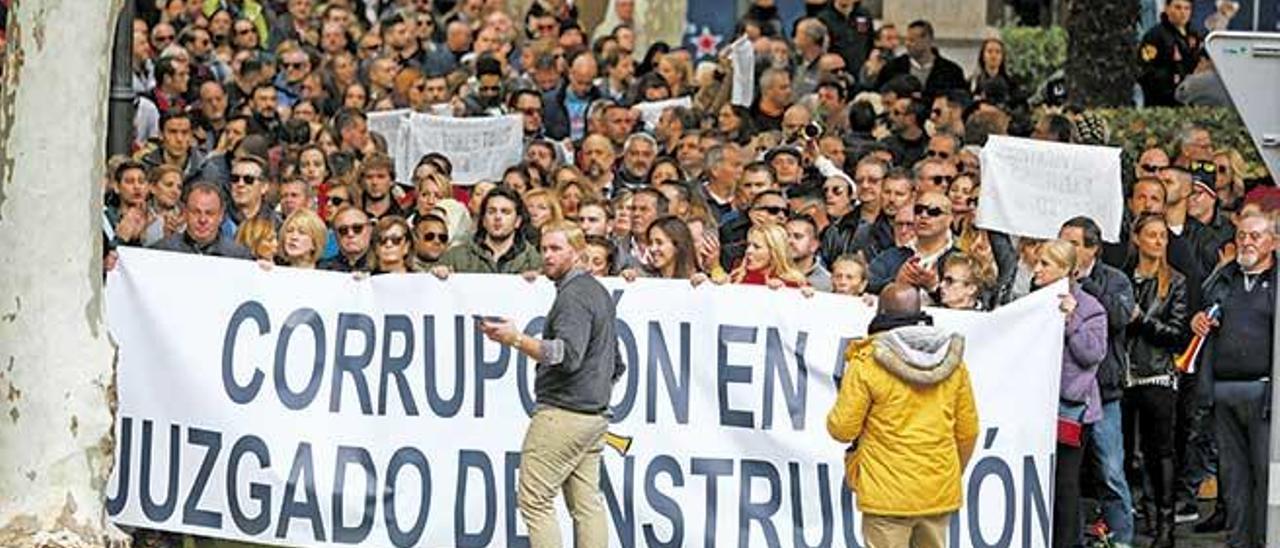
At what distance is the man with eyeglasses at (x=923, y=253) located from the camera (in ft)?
48.5

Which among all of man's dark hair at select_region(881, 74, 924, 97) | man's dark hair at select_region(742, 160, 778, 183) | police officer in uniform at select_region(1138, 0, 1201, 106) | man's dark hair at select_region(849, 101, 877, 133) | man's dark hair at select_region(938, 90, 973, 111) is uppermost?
police officer in uniform at select_region(1138, 0, 1201, 106)

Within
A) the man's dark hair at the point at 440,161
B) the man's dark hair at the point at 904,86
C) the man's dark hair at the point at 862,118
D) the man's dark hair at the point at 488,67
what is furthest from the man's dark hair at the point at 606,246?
the man's dark hair at the point at 904,86

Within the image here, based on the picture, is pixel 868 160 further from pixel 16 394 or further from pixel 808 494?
pixel 16 394

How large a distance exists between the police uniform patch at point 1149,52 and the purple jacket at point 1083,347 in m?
10.1

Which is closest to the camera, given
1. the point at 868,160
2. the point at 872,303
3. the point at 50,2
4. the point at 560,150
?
the point at 50,2

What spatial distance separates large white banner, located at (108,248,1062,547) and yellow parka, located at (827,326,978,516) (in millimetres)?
1114

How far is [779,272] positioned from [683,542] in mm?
1243

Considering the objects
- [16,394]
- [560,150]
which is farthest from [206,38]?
[16,394]

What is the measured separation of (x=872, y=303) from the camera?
14.3m

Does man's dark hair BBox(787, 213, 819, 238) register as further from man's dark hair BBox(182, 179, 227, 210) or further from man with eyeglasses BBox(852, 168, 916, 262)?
man's dark hair BBox(182, 179, 227, 210)

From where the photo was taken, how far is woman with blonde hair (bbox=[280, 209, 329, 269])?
50.2 ft

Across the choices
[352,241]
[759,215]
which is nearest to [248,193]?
[352,241]

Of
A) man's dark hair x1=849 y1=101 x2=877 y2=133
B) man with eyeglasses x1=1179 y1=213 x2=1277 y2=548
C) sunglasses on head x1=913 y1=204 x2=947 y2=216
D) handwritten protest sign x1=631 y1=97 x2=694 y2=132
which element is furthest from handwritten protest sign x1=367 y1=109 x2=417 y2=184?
man with eyeglasses x1=1179 y1=213 x2=1277 y2=548

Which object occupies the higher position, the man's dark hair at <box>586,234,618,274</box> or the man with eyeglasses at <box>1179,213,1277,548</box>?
the man's dark hair at <box>586,234,618,274</box>
